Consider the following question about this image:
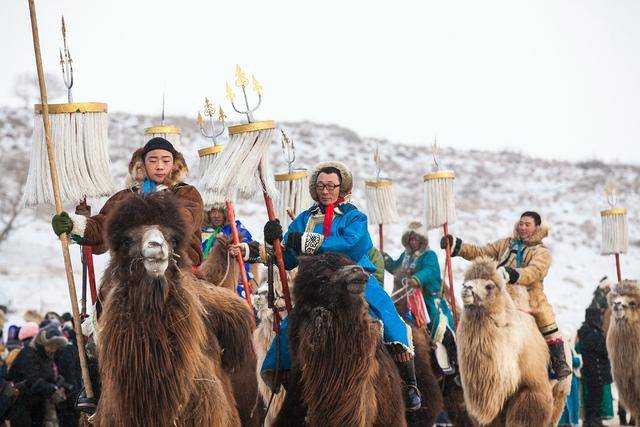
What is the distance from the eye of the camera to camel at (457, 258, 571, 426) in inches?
408

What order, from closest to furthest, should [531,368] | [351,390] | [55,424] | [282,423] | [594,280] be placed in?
1. [351,390]
2. [282,423]
3. [531,368]
4. [55,424]
5. [594,280]

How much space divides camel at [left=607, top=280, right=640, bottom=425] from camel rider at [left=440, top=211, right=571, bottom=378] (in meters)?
1.44

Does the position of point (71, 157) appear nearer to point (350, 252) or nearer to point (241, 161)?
point (241, 161)

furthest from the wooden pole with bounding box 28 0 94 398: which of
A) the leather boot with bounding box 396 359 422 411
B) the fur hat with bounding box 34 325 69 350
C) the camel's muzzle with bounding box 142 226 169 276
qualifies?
the fur hat with bounding box 34 325 69 350

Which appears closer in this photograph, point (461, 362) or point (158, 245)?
point (158, 245)

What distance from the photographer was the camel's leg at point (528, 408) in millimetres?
10367

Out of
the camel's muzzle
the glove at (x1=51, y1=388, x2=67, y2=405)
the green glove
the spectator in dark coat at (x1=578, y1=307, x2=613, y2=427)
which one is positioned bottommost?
the spectator in dark coat at (x1=578, y1=307, x2=613, y2=427)

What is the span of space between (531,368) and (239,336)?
14.3 ft

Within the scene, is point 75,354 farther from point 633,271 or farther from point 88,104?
point 633,271

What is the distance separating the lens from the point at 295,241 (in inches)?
281

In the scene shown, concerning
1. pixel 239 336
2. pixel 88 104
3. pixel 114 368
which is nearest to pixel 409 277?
pixel 239 336

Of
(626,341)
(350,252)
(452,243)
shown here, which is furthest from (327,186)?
(626,341)

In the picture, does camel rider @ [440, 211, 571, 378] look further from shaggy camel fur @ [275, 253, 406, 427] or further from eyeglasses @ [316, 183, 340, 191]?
shaggy camel fur @ [275, 253, 406, 427]

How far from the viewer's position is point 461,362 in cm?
1069
